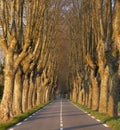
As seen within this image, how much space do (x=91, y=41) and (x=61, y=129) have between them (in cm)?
1738

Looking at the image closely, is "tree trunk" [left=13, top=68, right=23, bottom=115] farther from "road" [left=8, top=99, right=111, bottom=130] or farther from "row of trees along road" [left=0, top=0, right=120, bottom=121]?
"road" [left=8, top=99, right=111, bottom=130]

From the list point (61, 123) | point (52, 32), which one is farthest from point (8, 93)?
point (52, 32)

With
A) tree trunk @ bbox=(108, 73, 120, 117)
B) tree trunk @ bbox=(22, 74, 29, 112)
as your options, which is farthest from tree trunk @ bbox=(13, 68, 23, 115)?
tree trunk @ bbox=(108, 73, 120, 117)

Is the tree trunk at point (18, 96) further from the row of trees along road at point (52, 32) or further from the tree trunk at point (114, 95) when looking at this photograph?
the tree trunk at point (114, 95)

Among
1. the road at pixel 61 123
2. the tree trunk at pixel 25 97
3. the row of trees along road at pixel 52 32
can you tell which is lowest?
the road at pixel 61 123

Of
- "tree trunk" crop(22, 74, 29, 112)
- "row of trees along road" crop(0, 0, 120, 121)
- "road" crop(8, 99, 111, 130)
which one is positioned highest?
"row of trees along road" crop(0, 0, 120, 121)

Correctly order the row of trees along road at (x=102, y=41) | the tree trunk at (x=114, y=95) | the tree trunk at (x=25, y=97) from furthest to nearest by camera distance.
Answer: the tree trunk at (x=25, y=97)
the tree trunk at (x=114, y=95)
the row of trees along road at (x=102, y=41)

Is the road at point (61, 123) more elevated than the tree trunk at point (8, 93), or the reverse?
the tree trunk at point (8, 93)

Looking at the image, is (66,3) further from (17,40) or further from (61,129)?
(61,129)

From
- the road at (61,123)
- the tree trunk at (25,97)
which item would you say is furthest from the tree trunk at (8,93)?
the tree trunk at (25,97)

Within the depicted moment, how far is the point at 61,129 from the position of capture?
18500 mm

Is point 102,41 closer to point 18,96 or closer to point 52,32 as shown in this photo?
point 18,96

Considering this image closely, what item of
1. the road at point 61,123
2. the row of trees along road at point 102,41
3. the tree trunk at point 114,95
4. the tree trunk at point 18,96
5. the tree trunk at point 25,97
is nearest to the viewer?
the road at point 61,123

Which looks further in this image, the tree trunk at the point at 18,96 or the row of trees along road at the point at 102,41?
the tree trunk at the point at 18,96
